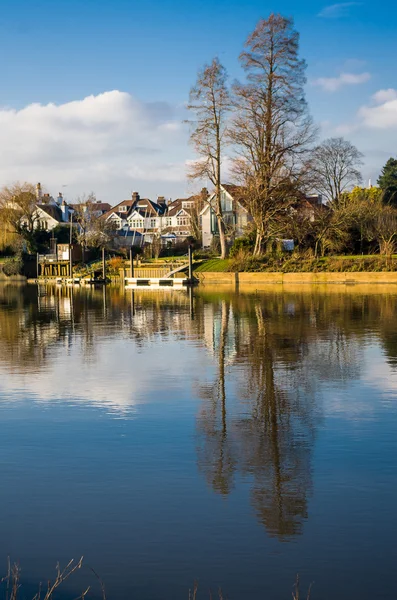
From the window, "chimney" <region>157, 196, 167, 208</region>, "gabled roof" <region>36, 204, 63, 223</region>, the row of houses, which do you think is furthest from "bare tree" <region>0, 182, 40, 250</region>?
"chimney" <region>157, 196, 167, 208</region>

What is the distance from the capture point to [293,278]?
169ft

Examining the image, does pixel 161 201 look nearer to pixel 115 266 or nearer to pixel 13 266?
pixel 13 266

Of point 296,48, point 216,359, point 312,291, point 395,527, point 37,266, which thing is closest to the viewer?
point 395,527

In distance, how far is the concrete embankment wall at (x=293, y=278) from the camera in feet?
158

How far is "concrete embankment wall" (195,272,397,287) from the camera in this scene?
158 feet

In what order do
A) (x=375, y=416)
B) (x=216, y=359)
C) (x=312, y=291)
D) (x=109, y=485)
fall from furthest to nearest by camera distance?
(x=312, y=291) → (x=216, y=359) → (x=375, y=416) → (x=109, y=485)

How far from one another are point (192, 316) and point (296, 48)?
1175 inches

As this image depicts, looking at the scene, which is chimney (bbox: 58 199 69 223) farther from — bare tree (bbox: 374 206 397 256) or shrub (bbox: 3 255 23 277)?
bare tree (bbox: 374 206 397 256)

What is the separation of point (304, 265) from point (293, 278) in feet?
5.76

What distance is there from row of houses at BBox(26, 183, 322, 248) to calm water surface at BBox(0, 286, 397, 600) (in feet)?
179

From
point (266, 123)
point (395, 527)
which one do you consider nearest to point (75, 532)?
point (395, 527)

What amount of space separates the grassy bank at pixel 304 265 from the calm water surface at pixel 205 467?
1201 inches

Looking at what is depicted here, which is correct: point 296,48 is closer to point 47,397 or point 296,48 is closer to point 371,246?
point 371,246

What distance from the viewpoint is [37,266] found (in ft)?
256
